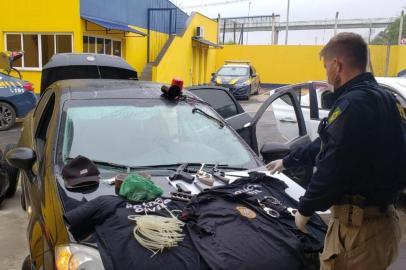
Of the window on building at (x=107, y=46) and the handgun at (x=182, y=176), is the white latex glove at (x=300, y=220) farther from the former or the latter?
the window on building at (x=107, y=46)

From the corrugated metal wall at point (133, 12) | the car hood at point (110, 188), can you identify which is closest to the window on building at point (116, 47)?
Result: the corrugated metal wall at point (133, 12)

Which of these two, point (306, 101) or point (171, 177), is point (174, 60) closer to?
point (306, 101)

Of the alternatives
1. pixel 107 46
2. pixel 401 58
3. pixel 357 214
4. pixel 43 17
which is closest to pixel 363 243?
pixel 357 214

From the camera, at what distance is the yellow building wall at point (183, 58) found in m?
18.8

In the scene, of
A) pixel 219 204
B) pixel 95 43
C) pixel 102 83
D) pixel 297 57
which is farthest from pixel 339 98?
pixel 297 57

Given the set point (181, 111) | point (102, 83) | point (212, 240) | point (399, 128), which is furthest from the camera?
point (102, 83)

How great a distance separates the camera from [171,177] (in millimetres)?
2877

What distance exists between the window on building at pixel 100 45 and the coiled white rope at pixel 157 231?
13.9 m

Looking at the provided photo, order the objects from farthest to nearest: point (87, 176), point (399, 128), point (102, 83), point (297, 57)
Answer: point (297, 57) → point (102, 83) → point (87, 176) → point (399, 128)

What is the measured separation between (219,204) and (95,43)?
14699mm

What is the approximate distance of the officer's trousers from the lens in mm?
2033

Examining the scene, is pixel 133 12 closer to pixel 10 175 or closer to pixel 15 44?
pixel 15 44

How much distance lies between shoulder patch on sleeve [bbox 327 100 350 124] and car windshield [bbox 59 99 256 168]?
4.30 feet

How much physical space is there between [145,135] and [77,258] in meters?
1.40
